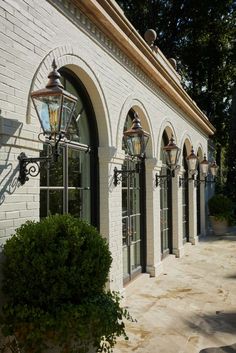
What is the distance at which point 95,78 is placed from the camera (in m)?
5.93

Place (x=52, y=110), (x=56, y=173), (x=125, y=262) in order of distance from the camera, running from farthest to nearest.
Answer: (x=125, y=262) < (x=56, y=173) < (x=52, y=110)

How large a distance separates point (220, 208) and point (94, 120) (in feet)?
36.2

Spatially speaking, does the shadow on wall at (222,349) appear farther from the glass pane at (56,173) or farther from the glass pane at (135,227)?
the glass pane at (135,227)

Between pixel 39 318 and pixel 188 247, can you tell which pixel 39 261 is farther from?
pixel 188 247

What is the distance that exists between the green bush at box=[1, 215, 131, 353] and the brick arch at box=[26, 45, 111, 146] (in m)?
1.22

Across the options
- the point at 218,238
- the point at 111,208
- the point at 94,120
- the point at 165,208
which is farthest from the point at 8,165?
the point at 218,238

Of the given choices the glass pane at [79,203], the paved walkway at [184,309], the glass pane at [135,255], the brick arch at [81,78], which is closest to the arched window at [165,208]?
the paved walkway at [184,309]

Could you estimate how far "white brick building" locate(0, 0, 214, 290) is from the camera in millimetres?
4043

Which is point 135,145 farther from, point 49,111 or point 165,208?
point 165,208

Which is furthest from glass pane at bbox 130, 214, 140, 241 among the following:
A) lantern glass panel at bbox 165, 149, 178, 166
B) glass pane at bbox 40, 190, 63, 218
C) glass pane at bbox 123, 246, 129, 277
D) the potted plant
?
the potted plant

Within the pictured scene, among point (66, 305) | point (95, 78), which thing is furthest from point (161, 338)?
point (95, 78)

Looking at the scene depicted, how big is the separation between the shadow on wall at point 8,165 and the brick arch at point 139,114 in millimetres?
2894

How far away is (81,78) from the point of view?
5828 millimetres

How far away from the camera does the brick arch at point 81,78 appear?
14.5 feet
